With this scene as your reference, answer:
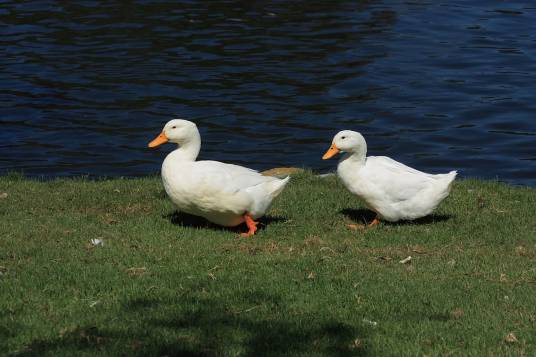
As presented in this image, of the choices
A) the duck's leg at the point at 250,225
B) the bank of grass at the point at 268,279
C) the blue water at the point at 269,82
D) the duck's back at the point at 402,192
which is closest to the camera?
the bank of grass at the point at 268,279

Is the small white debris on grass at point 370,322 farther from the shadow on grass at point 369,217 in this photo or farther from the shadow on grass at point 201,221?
the shadow on grass at point 369,217

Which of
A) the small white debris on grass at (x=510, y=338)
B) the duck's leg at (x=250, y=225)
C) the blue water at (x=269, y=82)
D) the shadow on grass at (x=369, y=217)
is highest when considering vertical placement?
the small white debris on grass at (x=510, y=338)

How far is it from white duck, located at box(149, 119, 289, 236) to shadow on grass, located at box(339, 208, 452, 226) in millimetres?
1234

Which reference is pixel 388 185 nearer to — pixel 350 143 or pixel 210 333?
pixel 350 143

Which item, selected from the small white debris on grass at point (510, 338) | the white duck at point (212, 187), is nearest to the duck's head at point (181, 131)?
the white duck at point (212, 187)

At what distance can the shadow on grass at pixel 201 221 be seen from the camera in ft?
36.6

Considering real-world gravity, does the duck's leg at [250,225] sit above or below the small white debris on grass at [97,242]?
below

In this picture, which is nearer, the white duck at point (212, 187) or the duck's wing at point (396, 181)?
the white duck at point (212, 187)

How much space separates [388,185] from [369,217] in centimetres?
77

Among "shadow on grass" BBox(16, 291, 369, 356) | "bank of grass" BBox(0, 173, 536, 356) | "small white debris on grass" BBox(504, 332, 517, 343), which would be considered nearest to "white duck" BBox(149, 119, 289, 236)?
"bank of grass" BBox(0, 173, 536, 356)

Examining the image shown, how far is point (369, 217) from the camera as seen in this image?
11.8 m

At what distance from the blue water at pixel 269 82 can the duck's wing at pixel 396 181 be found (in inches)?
258

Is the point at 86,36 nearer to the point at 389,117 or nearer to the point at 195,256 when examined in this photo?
the point at 389,117

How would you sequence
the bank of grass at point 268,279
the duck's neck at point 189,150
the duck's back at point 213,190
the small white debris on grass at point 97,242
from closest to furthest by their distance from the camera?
the bank of grass at point 268,279 → the small white debris on grass at point 97,242 → the duck's back at point 213,190 → the duck's neck at point 189,150
